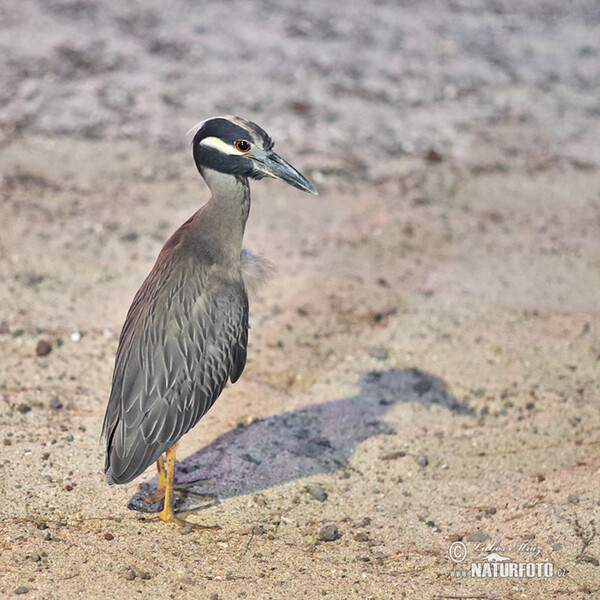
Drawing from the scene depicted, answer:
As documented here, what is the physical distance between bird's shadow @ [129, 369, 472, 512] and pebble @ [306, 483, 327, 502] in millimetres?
164

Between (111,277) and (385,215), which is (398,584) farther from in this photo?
(385,215)

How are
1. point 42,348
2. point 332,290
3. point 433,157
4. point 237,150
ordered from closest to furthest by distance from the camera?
A: 1. point 237,150
2. point 42,348
3. point 332,290
4. point 433,157

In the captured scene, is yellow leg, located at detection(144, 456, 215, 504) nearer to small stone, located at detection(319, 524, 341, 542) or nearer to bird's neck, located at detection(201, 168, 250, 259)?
small stone, located at detection(319, 524, 341, 542)

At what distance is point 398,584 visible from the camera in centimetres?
487

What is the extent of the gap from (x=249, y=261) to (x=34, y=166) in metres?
5.33

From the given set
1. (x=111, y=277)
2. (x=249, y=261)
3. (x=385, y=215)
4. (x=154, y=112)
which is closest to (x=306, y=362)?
(x=249, y=261)

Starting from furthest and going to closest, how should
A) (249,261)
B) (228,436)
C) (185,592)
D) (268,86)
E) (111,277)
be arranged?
1. (268,86)
2. (111,277)
3. (228,436)
4. (249,261)
5. (185,592)

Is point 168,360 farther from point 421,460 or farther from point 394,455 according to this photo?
point 421,460

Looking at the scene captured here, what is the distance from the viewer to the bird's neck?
18.1 ft

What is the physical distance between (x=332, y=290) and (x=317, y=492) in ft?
9.51

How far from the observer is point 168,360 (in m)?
5.31

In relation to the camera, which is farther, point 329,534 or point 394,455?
point 394,455

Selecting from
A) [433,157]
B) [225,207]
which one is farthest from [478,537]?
[433,157]

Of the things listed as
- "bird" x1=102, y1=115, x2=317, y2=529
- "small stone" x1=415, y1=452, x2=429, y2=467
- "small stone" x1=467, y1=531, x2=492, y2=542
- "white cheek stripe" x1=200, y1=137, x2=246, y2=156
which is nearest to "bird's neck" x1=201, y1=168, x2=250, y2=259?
"bird" x1=102, y1=115, x2=317, y2=529
